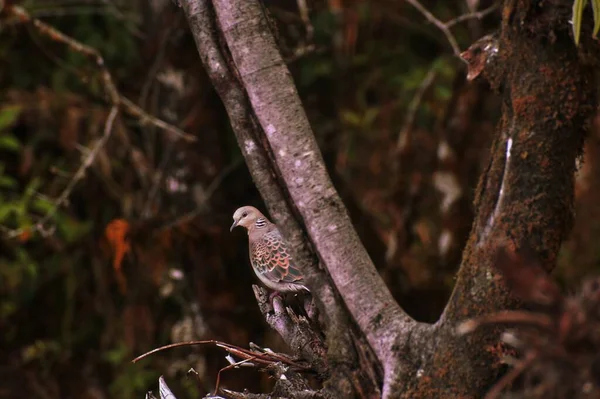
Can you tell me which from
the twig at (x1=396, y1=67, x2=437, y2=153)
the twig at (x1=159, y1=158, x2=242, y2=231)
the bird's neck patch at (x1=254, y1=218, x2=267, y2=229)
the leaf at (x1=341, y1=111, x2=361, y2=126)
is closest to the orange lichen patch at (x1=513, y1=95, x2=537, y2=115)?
the bird's neck patch at (x1=254, y1=218, x2=267, y2=229)

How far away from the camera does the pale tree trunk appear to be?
1813mm

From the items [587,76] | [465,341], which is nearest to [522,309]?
[465,341]

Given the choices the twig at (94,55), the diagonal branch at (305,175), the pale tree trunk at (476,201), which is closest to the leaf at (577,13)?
the pale tree trunk at (476,201)

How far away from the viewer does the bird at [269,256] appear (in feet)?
9.33

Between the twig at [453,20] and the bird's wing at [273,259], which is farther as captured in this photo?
the twig at [453,20]

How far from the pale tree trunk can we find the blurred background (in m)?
2.34

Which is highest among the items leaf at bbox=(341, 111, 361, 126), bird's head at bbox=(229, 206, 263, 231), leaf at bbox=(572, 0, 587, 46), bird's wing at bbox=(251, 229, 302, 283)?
leaf at bbox=(341, 111, 361, 126)

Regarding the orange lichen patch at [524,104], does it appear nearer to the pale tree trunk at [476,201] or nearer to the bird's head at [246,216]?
the pale tree trunk at [476,201]

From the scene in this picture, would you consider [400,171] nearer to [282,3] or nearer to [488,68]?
[282,3]

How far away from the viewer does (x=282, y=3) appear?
17.9 ft

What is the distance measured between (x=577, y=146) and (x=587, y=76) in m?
0.15

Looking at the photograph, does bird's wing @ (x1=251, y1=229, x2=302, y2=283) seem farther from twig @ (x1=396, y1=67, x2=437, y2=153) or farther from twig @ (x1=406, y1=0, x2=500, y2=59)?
twig @ (x1=396, y1=67, x2=437, y2=153)

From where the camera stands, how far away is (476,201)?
1996 millimetres

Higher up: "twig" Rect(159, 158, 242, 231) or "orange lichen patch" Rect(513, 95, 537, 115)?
"twig" Rect(159, 158, 242, 231)
